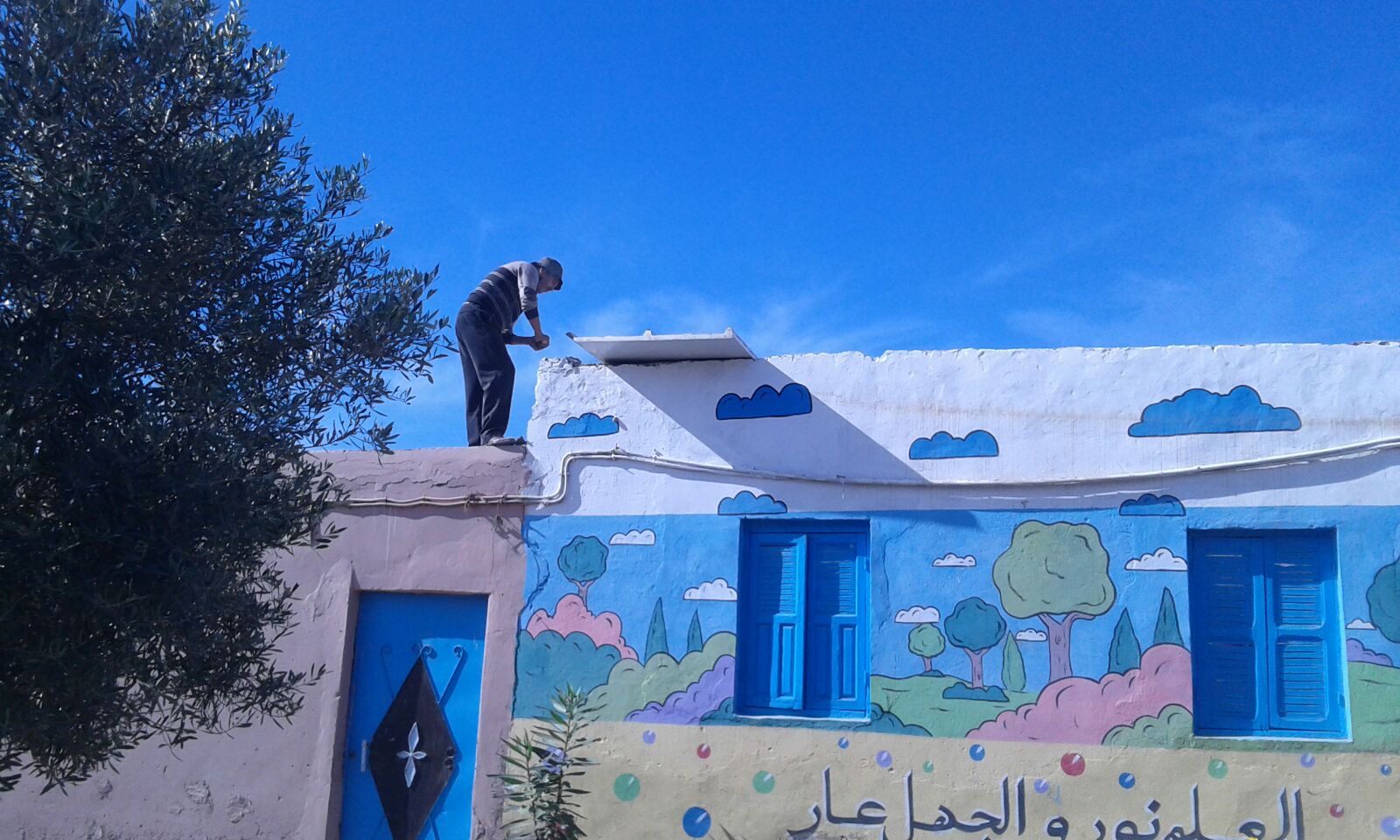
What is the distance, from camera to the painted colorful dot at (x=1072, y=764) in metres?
7.38

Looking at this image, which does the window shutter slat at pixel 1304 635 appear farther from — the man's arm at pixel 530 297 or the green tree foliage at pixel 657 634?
the man's arm at pixel 530 297

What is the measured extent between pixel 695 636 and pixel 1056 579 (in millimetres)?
2306

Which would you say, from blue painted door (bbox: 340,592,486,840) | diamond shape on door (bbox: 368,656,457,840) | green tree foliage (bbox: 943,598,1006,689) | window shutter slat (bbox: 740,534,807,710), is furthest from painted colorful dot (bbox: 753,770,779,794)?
diamond shape on door (bbox: 368,656,457,840)

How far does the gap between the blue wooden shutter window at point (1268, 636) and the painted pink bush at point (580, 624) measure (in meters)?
3.56

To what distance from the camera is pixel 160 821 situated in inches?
352

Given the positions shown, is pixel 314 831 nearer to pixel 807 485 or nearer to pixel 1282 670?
pixel 807 485

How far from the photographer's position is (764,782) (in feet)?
25.7

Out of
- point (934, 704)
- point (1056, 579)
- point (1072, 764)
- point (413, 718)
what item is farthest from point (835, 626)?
point (413, 718)

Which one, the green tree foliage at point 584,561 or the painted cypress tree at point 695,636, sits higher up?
the green tree foliage at point 584,561

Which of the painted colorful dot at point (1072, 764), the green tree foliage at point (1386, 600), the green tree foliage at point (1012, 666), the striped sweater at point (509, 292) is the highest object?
the striped sweater at point (509, 292)

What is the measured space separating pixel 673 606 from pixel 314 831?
2.94 metres

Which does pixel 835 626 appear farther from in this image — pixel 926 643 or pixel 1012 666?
pixel 1012 666

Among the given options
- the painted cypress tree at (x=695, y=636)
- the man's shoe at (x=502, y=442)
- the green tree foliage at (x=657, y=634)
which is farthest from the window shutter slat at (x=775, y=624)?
the man's shoe at (x=502, y=442)

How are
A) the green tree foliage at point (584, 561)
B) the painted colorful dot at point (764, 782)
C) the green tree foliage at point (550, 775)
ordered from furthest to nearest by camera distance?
the green tree foliage at point (584, 561)
the painted colorful dot at point (764, 782)
the green tree foliage at point (550, 775)
